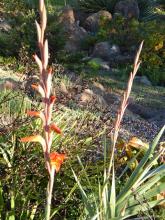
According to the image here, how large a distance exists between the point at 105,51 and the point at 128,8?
4421mm

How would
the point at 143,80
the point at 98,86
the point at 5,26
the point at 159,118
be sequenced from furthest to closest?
the point at 5,26 < the point at 143,80 < the point at 98,86 < the point at 159,118

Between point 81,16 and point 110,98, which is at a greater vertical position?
point 81,16

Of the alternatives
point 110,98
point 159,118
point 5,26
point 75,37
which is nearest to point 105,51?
point 75,37

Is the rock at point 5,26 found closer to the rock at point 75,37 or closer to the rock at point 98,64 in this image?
the rock at point 75,37

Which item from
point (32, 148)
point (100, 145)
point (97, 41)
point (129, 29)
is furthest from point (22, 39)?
point (32, 148)

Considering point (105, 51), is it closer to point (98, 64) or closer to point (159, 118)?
point (98, 64)

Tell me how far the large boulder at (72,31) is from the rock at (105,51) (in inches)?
28.5

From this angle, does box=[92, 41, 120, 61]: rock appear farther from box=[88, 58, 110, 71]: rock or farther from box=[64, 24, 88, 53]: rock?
box=[64, 24, 88, 53]: rock

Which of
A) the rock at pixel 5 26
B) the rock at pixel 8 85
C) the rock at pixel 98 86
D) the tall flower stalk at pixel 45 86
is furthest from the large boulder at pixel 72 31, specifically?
the tall flower stalk at pixel 45 86

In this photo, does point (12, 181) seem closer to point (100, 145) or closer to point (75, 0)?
point (100, 145)

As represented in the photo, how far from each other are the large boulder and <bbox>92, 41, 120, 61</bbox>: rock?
0.72 m

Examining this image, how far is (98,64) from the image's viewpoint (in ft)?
40.2

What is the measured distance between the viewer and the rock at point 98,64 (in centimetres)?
1202

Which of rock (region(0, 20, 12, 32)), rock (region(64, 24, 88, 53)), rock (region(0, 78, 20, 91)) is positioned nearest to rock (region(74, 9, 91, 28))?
rock (region(64, 24, 88, 53))
